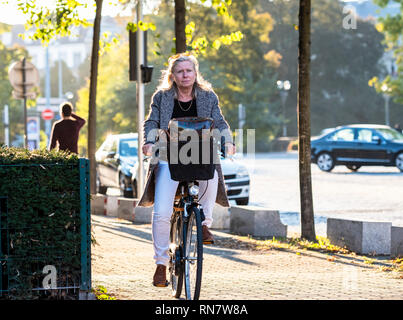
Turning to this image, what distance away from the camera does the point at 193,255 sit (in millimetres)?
6473

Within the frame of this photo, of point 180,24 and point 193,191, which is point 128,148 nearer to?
point 180,24

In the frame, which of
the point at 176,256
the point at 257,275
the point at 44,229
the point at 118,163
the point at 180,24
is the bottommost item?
the point at 257,275

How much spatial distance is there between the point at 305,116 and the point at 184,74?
4441 millimetres

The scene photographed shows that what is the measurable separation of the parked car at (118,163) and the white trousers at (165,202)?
12.5 m

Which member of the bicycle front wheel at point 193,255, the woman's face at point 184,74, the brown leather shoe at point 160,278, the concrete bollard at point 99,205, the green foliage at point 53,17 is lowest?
the concrete bollard at point 99,205

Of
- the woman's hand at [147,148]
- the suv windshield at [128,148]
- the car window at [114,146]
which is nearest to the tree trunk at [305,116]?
the woman's hand at [147,148]

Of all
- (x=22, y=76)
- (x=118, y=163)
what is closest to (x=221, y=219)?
(x=118, y=163)

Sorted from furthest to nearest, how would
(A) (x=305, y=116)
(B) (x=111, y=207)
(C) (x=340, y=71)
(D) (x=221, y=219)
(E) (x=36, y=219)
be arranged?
1. (C) (x=340, y=71)
2. (B) (x=111, y=207)
3. (D) (x=221, y=219)
4. (A) (x=305, y=116)
5. (E) (x=36, y=219)

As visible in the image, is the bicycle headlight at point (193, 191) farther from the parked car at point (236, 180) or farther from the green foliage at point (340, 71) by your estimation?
the green foliage at point (340, 71)

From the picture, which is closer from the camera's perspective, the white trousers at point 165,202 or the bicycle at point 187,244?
the bicycle at point 187,244

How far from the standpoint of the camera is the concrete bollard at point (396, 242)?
9547mm

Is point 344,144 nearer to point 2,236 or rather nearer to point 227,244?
point 227,244

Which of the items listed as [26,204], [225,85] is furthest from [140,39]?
[225,85]

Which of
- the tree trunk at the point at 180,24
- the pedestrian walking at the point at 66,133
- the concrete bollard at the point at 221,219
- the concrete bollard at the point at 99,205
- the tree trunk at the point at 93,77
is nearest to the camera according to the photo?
the tree trunk at the point at 180,24
